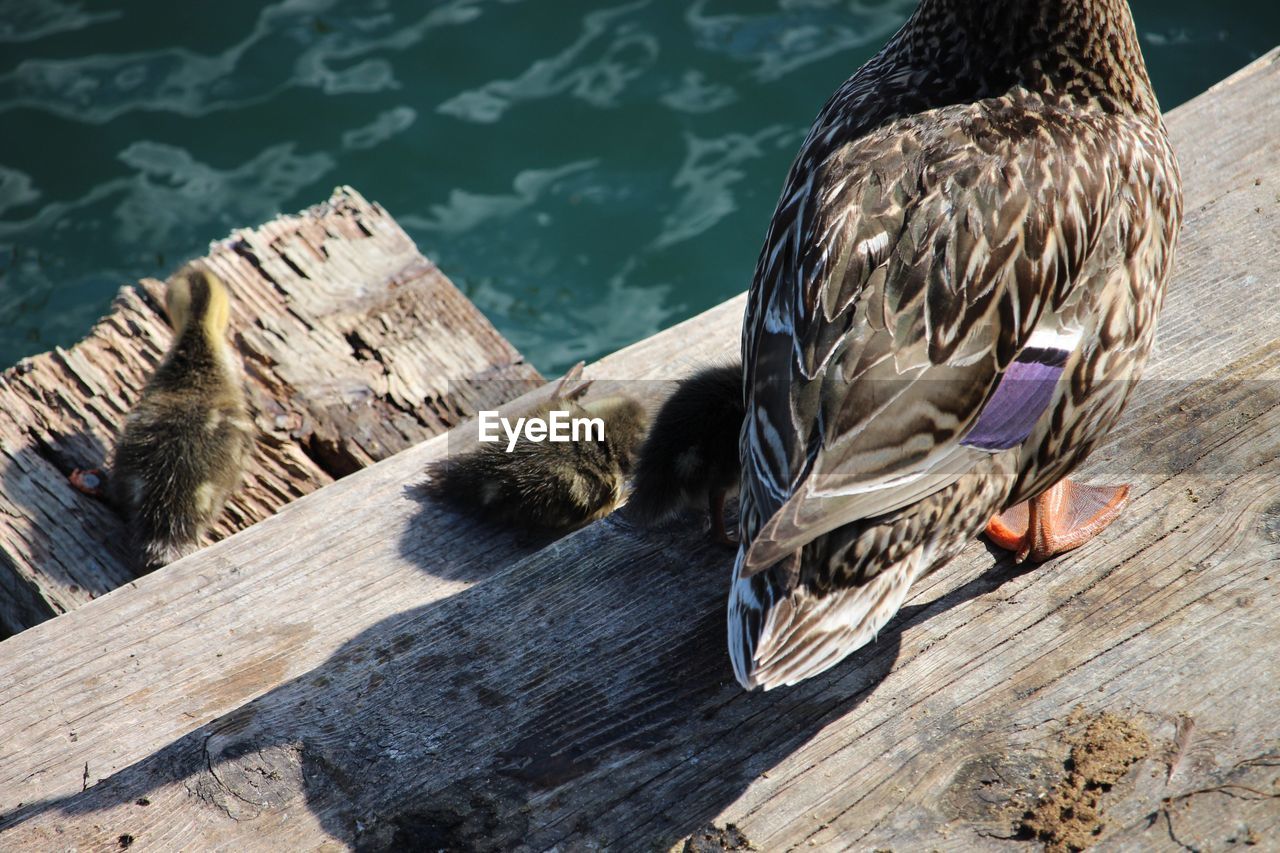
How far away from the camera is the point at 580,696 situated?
2094mm

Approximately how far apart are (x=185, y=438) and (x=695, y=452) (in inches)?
56.9

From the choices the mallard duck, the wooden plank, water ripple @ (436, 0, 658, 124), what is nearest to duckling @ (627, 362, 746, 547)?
the mallard duck

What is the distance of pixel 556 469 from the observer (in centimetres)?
277

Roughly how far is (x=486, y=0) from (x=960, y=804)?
584 centimetres

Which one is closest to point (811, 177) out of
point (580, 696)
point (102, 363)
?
point (580, 696)

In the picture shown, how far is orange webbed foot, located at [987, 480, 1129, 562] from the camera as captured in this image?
2.24 meters

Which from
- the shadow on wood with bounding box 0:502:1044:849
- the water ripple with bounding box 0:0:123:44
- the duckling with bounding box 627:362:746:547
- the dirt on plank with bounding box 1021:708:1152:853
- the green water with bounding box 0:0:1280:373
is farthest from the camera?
the water ripple with bounding box 0:0:123:44

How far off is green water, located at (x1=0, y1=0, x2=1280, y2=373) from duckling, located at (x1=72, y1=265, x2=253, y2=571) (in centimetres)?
261

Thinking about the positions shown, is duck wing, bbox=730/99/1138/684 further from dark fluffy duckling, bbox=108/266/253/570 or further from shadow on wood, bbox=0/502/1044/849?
dark fluffy duckling, bbox=108/266/253/570

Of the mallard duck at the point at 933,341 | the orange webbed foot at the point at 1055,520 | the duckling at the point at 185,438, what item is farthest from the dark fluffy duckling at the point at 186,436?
the orange webbed foot at the point at 1055,520

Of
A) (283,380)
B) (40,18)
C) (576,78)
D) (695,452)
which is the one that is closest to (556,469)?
(695,452)

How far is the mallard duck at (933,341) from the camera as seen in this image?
1.85 meters

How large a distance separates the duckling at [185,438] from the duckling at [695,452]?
1.21 metres

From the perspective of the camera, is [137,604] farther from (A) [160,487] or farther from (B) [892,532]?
(B) [892,532]
